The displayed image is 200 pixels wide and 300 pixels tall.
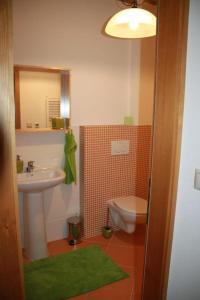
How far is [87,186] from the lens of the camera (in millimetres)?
2727

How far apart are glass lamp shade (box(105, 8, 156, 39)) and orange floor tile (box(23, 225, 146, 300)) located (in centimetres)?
204

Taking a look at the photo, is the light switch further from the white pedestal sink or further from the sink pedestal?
A: the sink pedestal

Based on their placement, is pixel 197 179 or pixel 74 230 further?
pixel 74 230

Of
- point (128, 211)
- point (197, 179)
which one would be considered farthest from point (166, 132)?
point (128, 211)

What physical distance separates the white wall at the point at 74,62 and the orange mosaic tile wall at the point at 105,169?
0.15 m

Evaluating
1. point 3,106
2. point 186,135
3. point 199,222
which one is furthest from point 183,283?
point 3,106

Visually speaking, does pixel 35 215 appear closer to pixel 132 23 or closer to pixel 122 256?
pixel 122 256

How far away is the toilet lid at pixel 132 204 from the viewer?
99.9 inches

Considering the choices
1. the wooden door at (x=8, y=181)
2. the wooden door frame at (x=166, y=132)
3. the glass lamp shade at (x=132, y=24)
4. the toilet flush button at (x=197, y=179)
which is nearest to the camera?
the wooden door at (x=8, y=181)

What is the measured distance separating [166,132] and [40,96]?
168cm

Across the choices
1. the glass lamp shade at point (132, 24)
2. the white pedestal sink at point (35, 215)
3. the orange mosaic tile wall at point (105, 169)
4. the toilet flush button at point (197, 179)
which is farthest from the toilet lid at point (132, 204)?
the glass lamp shade at point (132, 24)

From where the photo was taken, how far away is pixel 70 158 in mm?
2572

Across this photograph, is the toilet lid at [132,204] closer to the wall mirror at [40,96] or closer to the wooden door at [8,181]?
the wall mirror at [40,96]

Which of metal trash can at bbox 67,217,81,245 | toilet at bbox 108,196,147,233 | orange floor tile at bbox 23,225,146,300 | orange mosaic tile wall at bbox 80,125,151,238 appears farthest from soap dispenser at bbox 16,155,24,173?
toilet at bbox 108,196,147,233
